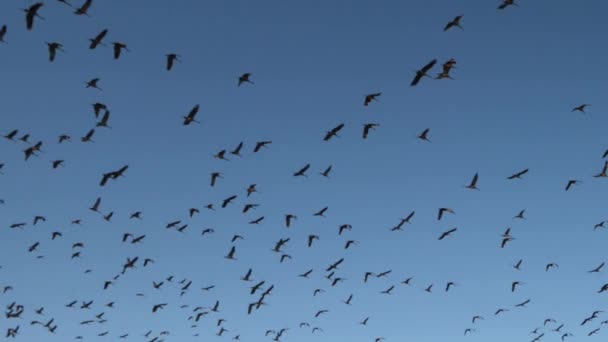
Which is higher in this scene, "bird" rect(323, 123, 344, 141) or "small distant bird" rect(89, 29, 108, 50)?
"small distant bird" rect(89, 29, 108, 50)

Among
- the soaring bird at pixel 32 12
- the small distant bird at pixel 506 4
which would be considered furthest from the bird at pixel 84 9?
the small distant bird at pixel 506 4

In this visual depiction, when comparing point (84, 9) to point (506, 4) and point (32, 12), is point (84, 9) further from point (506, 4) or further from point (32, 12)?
point (506, 4)

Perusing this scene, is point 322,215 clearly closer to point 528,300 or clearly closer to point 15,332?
point 528,300

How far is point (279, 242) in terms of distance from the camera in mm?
65875

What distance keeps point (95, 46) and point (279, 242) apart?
87.8 ft

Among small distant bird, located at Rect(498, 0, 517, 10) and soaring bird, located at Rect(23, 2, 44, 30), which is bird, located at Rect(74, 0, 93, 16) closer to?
soaring bird, located at Rect(23, 2, 44, 30)

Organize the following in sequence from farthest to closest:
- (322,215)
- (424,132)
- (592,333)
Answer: (592,333) < (322,215) < (424,132)

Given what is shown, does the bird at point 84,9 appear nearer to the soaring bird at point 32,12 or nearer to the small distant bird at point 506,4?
the soaring bird at point 32,12

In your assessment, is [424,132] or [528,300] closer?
[424,132]

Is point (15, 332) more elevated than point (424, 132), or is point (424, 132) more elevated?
point (15, 332)

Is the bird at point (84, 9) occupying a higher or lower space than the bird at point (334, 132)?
higher

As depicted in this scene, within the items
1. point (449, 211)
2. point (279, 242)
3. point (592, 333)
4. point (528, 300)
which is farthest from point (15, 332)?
point (592, 333)

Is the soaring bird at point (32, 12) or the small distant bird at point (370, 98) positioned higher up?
the soaring bird at point (32, 12)

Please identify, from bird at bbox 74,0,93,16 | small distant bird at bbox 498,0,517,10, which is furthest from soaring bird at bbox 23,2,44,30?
small distant bird at bbox 498,0,517,10
